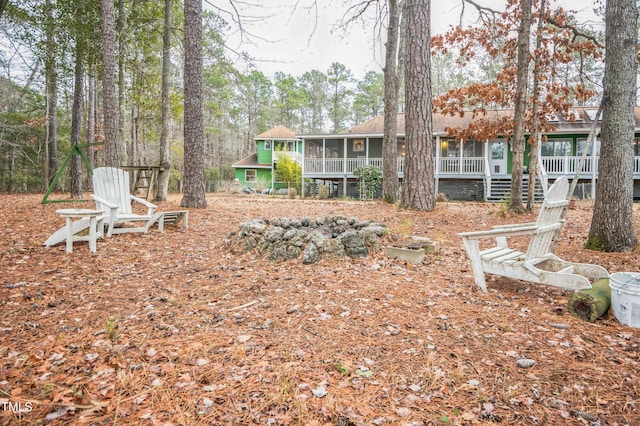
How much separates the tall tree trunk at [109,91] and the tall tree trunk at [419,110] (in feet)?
21.6

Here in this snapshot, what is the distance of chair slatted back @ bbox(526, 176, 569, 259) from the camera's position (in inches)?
124

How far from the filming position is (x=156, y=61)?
15.7 m

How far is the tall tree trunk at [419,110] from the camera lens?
686 centimetres

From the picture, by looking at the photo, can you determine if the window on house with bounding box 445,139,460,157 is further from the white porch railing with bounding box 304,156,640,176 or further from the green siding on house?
the green siding on house

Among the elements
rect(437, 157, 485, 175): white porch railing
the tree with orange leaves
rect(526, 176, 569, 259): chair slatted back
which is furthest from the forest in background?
rect(526, 176, 569, 259): chair slatted back

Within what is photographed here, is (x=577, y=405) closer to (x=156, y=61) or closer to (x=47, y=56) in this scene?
(x=47, y=56)

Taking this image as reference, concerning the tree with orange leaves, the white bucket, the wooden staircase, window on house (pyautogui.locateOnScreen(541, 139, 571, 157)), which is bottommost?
the white bucket

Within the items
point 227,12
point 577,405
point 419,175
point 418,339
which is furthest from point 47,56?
point 577,405

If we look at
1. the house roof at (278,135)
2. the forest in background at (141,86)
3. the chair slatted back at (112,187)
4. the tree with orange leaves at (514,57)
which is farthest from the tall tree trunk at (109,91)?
the house roof at (278,135)

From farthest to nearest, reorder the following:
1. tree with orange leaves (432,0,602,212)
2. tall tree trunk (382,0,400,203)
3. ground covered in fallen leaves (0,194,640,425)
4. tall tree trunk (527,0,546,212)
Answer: tall tree trunk (382,0,400,203) → tree with orange leaves (432,0,602,212) → tall tree trunk (527,0,546,212) → ground covered in fallen leaves (0,194,640,425)

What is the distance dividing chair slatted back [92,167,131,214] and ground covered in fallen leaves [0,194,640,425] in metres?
1.76

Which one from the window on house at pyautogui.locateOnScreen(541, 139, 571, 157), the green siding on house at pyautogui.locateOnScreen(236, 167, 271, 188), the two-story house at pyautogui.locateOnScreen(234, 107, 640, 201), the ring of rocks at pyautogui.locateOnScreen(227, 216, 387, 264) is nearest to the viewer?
the ring of rocks at pyautogui.locateOnScreen(227, 216, 387, 264)

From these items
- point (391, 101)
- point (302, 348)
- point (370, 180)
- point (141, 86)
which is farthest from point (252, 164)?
point (302, 348)

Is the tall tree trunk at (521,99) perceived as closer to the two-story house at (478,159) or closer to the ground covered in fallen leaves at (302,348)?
the ground covered in fallen leaves at (302,348)
